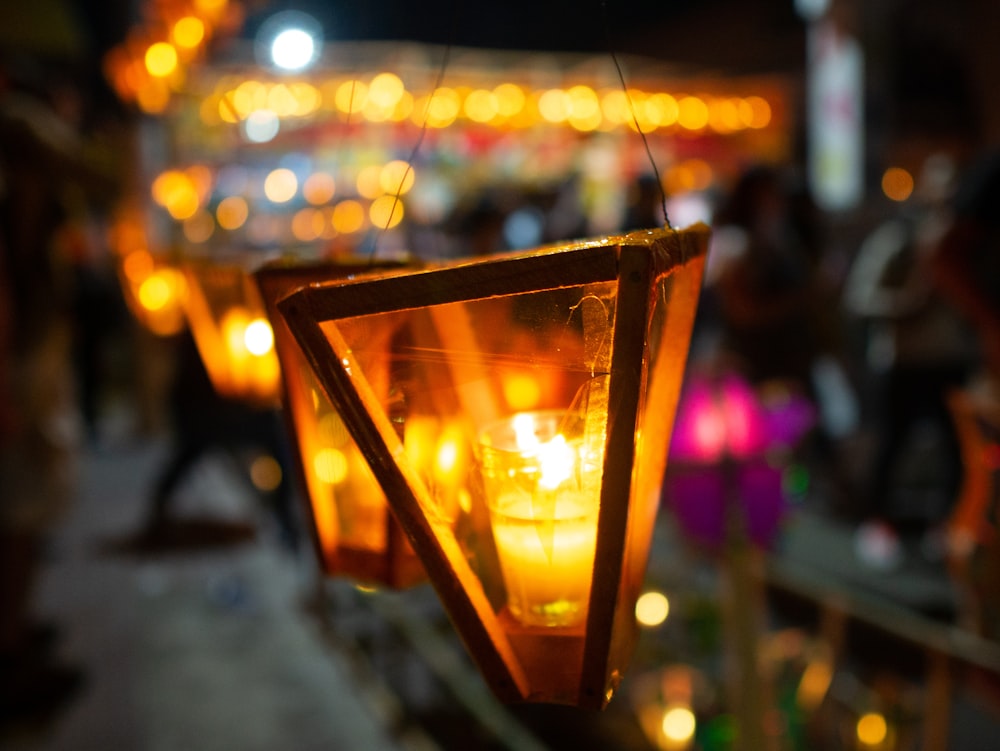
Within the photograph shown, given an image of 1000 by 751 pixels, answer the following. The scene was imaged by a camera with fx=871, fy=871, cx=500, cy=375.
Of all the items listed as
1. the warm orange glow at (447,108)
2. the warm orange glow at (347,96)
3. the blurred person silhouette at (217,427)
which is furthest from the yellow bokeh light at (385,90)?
the blurred person silhouette at (217,427)

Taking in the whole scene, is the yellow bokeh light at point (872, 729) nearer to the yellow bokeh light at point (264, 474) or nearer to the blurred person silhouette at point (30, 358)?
the blurred person silhouette at point (30, 358)

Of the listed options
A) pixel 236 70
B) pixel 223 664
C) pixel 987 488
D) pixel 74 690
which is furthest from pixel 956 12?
pixel 74 690

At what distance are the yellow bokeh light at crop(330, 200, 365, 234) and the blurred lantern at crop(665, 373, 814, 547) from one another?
6.85 meters

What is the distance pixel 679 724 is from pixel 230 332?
183 cm

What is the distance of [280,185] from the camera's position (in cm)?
993

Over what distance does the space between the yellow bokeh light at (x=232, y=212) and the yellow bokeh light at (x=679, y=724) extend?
7.21 metres

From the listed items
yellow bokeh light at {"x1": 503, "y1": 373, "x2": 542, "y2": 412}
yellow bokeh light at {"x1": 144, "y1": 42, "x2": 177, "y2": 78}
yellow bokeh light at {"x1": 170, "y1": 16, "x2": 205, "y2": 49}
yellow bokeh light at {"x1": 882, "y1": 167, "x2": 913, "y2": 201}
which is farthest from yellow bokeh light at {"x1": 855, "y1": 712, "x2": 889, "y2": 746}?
yellow bokeh light at {"x1": 882, "y1": 167, "x2": 913, "y2": 201}

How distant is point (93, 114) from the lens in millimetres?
8859

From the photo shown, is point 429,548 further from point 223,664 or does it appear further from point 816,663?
point 223,664

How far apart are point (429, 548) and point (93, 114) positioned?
30.7ft

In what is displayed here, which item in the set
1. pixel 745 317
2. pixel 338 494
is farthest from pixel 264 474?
pixel 338 494

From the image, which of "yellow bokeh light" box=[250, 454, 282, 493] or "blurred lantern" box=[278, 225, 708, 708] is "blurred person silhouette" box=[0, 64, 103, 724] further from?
"blurred lantern" box=[278, 225, 708, 708]

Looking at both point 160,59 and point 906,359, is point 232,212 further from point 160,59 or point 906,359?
point 906,359

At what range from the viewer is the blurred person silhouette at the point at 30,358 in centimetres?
324
